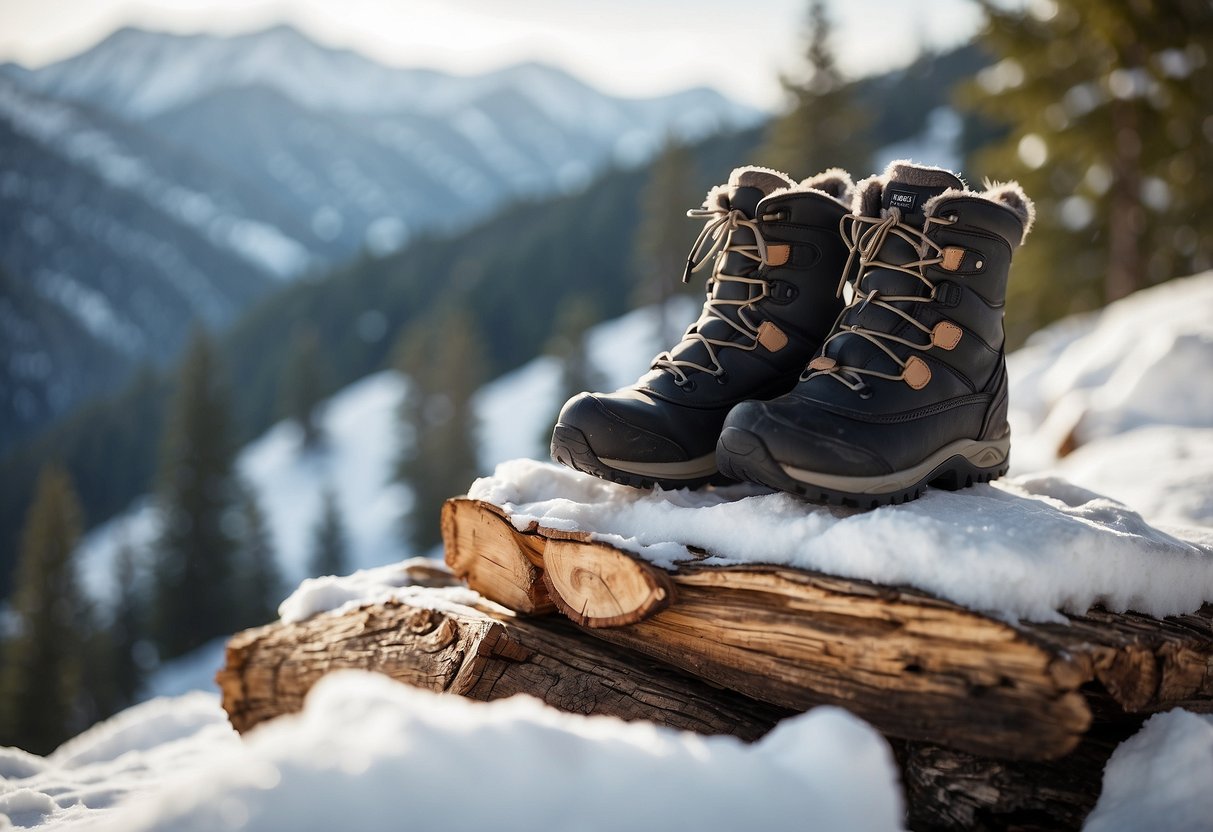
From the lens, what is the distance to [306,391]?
37.5m

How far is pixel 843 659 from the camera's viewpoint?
1.67 meters

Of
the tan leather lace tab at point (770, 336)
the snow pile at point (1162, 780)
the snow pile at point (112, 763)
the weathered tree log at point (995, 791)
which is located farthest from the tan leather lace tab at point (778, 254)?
the snow pile at point (112, 763)

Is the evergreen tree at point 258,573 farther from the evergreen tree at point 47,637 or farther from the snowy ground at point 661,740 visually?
the snowy ground at point 661,740

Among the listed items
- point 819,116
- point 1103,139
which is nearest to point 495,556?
point 1103,139

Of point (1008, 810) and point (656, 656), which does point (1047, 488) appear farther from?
point (656, 656)

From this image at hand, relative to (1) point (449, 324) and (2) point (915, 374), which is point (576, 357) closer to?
(1) point (449, 324)

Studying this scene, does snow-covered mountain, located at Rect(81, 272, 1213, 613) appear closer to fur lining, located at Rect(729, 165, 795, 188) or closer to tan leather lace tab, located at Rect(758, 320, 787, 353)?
tan leather lace tab, located at Rect(758, 320, 787, 353)

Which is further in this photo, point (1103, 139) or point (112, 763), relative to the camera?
point (1103, 139)

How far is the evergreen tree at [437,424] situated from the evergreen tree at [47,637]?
9551mm

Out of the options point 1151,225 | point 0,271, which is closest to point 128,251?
point 0,271

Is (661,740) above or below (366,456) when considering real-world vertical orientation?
above

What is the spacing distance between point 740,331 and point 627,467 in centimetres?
55

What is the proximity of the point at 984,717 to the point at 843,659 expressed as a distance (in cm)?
28

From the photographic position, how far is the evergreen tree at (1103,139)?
9461 mm
